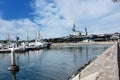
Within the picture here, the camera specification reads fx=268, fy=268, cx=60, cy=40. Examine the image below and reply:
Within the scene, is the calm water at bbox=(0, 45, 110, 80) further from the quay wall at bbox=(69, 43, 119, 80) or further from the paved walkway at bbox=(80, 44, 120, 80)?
the quay wall at bbox=(69, 43, 119, 80)

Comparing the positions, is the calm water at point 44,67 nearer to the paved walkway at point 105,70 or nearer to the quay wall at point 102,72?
the paved walkway at point 105,70

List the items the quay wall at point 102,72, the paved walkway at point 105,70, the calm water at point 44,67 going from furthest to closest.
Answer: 1. the calm water at point 44,67
2. the quay wall at point 102,72
3. the paved walkway at point 105,70

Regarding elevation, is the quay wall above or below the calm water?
above

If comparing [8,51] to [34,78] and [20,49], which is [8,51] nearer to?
[20,49]

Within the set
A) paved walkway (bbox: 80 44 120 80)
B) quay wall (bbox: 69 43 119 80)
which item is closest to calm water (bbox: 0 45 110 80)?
paved walkway (bbox: 80 44 120 80)

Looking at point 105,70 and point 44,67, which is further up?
point 105,70

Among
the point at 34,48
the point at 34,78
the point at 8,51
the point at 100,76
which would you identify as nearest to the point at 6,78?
the point at 34,78

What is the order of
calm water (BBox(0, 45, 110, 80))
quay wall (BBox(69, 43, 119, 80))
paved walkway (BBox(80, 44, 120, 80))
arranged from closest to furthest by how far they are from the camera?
paved walkway (BBox(80, 44, 120, 80))
quay wall (BBox(69, 43, 119, 80))
calm water (BBox(0, 45, 110, 80))

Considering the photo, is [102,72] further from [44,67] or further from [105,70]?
[44,67]

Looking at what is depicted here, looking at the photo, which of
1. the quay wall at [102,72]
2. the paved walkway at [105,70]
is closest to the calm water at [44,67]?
the paved walkway at [105,70]

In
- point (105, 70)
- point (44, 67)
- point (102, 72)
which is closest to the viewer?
point (102, 72)

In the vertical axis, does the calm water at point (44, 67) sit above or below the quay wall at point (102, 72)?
below

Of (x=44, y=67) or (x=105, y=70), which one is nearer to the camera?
(x=105, y=70)

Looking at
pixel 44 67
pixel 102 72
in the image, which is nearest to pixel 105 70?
pixel 102 72
